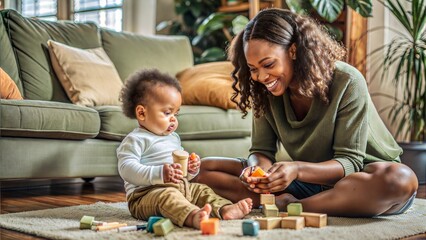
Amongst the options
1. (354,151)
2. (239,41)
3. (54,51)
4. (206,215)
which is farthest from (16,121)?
(354,151)

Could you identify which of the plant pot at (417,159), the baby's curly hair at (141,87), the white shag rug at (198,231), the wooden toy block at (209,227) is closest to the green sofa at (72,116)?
the white shag rug at (198,231)

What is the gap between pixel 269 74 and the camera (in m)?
2.12

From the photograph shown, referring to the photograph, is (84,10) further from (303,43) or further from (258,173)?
(258,173)

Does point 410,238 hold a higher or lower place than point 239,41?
lower

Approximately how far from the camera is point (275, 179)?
198 centimetres

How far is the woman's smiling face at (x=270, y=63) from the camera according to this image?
210cm

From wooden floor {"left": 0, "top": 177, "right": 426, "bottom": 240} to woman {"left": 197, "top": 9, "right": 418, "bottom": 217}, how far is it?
83 centimetres

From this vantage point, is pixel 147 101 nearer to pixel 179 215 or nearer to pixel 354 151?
pixel 179 215

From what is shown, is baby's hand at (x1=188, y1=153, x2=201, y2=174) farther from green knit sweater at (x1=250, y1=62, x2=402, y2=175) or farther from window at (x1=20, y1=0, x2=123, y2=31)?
window at (x1=20, y1=0, x2=123, y2=31)

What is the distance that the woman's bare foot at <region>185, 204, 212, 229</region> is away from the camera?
186 cm

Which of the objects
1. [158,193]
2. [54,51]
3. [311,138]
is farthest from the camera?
[54,51]

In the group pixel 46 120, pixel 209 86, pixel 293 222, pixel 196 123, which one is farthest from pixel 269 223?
pixel 209 86

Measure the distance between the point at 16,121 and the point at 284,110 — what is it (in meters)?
1.15

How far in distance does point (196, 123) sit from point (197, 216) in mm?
1528
